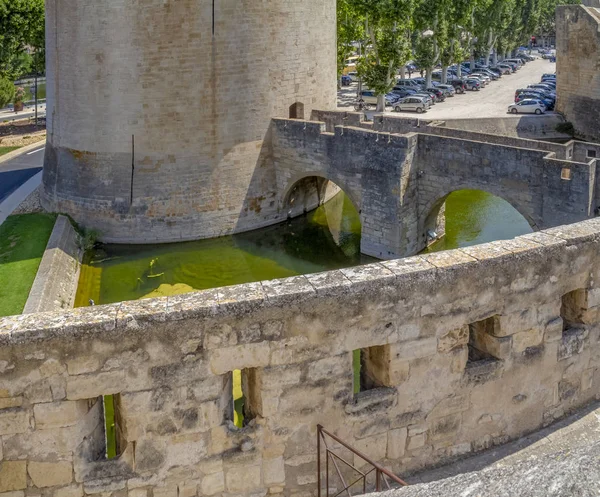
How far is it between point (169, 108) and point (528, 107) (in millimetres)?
21765

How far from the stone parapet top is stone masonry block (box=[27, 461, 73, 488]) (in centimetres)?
80

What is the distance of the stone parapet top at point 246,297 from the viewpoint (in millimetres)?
4289

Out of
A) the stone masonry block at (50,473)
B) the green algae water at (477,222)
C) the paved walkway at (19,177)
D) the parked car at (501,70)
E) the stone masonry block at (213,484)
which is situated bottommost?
the green algae water at (477,222)

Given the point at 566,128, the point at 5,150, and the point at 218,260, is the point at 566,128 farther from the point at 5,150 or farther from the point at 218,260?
the point at 5,150

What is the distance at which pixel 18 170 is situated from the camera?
2664cm

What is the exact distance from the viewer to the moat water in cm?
1808

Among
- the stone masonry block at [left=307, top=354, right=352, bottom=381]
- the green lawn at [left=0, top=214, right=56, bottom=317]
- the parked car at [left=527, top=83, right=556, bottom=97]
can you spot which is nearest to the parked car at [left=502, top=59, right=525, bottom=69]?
the parked car at [left=527, top=83, right=556, bottom=97]

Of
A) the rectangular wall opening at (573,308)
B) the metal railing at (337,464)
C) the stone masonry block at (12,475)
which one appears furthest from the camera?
the rectangular wall opening at (573,308)

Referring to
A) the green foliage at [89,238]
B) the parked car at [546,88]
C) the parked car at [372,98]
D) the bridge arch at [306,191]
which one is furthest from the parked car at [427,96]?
the green foliage at [89,238]

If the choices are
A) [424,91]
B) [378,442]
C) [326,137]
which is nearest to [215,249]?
[326,137]

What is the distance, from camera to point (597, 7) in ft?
119

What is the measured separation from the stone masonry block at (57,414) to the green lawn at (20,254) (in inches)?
398

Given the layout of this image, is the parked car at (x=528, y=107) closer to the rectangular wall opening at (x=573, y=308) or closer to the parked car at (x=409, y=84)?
the parked car at (x=409, y=84)

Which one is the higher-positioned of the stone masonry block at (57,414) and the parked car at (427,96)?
the parked car at (427,96)
